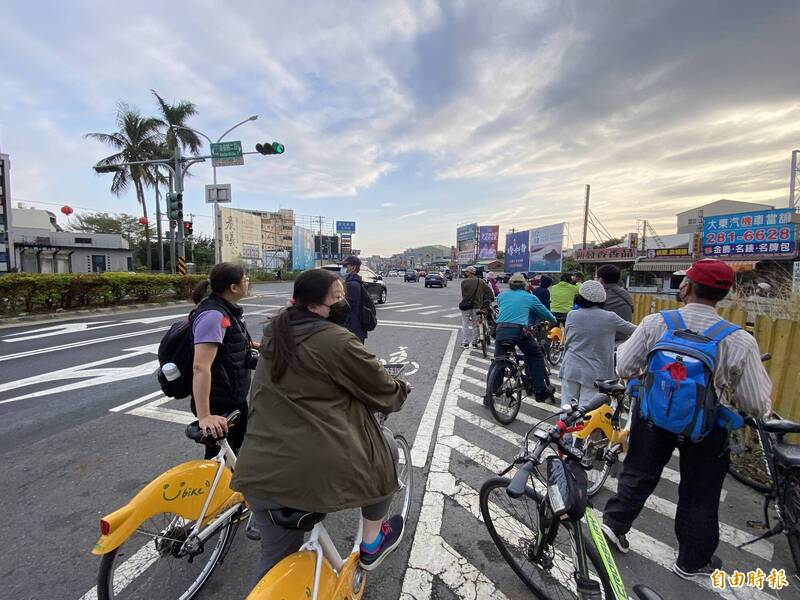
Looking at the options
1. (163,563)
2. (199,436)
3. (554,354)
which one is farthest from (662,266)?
(163,563)

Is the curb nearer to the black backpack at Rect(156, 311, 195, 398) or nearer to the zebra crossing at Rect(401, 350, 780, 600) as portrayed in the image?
the black backpack at Rect(156, 311, 195, 398)

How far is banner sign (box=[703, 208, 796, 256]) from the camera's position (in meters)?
21.8

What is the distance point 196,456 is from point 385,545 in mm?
2488

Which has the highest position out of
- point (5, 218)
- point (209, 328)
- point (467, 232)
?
point (467, 232)

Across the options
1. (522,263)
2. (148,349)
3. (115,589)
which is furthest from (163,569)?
(522,263)

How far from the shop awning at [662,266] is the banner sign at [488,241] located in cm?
2933

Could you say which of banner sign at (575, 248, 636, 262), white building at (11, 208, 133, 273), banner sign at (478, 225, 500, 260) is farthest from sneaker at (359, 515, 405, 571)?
banner sign at (478, 225, 500, 260)

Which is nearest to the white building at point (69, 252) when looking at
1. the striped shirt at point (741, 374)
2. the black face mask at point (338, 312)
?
the black face mask at point (338, 312)

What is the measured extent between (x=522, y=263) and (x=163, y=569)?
40912 millimetres

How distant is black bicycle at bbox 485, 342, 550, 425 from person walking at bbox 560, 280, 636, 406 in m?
1.07

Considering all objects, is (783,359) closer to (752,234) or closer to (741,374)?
(741,374)

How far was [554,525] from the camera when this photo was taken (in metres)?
2.01

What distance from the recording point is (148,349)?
25.6 ft

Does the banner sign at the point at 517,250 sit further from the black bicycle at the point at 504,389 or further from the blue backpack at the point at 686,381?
the blue backpack at the point at 686,381
